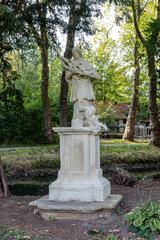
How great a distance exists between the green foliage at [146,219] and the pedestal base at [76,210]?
2.89ft

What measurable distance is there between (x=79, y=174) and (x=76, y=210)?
946mm

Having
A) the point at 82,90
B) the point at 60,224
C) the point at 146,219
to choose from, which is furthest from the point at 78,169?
the point at 146,219

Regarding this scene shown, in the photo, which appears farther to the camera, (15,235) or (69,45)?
(69,45)

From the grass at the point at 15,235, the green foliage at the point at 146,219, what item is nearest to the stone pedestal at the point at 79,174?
the green foliage at the point at 146,219

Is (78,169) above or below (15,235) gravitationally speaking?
above

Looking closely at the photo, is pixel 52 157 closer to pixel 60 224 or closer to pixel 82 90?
pixel 82 90

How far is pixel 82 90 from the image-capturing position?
8.83 metres

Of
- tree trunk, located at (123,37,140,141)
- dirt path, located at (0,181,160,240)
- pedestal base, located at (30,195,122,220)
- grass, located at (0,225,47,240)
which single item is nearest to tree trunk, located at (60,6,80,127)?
dirt path, located at (0,181,160,240)

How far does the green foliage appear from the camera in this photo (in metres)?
6.53

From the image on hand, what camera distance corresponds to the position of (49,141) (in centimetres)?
2486

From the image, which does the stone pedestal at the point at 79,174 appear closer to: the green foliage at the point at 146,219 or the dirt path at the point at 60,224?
the dirt path at the point at 60,224

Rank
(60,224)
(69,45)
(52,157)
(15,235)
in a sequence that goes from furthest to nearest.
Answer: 1. (52,157)
2. (69,45)
3. (60,224)
4. (15,235)

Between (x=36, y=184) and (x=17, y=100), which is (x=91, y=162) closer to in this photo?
(x=17, y=100)

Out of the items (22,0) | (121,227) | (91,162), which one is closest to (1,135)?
(22,0)
